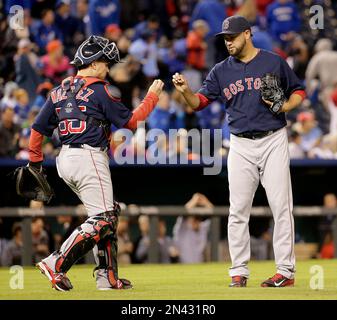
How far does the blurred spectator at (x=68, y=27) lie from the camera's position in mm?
17734

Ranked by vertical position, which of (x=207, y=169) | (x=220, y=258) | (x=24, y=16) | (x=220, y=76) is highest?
(x=24, y=16)

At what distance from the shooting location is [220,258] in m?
14.6

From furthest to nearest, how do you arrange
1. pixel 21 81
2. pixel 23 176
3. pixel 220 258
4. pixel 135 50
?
pixel 135 50 < pixel 21 81 < pixel 220 258 < pixel 23 176

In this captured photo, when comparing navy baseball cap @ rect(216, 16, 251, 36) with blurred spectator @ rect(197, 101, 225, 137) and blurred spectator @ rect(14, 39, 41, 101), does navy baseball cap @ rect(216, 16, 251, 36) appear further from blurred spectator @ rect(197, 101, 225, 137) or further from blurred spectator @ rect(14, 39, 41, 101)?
blurred spectator @ rect(14, 39, 41, 101)

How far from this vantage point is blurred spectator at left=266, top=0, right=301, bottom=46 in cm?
1919

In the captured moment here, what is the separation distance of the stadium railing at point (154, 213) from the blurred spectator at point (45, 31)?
394 centimetres

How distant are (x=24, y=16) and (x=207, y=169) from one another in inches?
165

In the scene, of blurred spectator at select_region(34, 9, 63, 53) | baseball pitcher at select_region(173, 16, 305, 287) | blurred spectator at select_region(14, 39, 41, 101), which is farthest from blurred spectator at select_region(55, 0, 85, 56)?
baseball pitcher at select_region(173, 16, 305, 287)

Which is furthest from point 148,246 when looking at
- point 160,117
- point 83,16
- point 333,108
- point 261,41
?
point 83,16

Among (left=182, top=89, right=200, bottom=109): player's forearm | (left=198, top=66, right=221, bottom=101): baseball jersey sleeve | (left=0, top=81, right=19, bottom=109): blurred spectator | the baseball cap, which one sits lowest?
(left=182, top=89, right=200, bottom=109): player's forearm

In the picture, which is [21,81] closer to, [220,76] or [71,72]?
[71,72]

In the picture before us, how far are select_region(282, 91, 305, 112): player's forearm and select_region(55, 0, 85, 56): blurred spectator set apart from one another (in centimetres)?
916

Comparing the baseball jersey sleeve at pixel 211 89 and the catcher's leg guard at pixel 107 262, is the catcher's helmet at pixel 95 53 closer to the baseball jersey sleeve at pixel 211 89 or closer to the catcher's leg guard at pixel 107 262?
the baseball jersey sleeve at pixel 211 89
